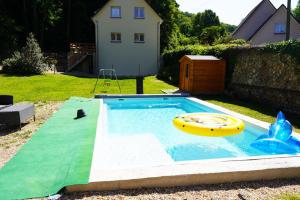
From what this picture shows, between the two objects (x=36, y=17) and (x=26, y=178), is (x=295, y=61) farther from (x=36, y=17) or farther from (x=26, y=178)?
(x=36, y=17)

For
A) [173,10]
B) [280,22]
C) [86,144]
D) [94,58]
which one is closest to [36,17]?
[94,58]

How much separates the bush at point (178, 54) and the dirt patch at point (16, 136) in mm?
10559

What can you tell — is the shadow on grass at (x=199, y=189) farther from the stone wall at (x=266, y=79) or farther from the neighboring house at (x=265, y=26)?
the neighboring house at (x=265, y=26)

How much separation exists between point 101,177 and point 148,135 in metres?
5.04

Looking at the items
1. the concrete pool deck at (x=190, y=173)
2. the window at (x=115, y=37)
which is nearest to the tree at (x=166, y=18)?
the window at (x=115, y=37)

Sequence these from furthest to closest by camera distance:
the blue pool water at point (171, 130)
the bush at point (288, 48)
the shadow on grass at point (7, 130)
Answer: the bush at point (288, 48) → the shadow on grass at point (7, 130) → the blue pool water at point (171, 130)

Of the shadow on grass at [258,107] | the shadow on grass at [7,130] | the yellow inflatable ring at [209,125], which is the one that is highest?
the yellow inflatable ring at [209,125]

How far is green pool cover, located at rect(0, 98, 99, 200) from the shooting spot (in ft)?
14.7

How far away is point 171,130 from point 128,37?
68.2 feet

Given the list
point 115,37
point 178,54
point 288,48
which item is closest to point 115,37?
point 115,37

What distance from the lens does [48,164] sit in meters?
5.43

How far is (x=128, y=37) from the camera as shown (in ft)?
96.4

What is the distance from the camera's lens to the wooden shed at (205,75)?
1617 cm

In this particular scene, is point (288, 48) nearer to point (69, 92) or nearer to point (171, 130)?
point (171, 130)
